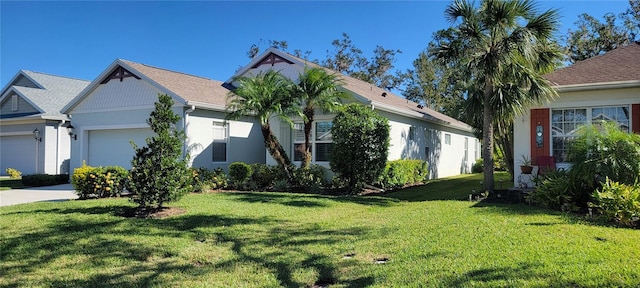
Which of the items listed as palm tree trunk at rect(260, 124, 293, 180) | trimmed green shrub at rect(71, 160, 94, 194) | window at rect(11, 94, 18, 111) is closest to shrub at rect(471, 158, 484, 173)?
palm tree trunk at rect(260, 124, 293, 180)

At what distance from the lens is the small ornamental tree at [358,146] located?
1274 centimetres

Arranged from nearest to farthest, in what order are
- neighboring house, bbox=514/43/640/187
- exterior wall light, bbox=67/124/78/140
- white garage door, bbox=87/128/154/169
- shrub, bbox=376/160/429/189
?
neighboring house, bbox=514/43/640/187 → shrub, bbox=376/160/429/189 → white garage door, bbox=87/128/154/169 → exterior wall light, bbox=67/124/78/140

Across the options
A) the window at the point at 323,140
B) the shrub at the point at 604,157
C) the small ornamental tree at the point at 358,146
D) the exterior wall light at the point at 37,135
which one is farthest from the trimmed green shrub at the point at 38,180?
the shrub at the point at 604,157

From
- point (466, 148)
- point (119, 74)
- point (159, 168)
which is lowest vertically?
point (159, 168)

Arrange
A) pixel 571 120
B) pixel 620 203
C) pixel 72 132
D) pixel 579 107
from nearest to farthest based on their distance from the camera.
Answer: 1. pixel 620 203
2. pixel 579 107
3. pixel 571 120
4. pixel 72 132

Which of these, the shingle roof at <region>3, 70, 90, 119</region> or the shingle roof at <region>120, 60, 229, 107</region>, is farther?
the shingle roof at <region>3, 70, 90, 119</region>

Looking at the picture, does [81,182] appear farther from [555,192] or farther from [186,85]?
[555,192]

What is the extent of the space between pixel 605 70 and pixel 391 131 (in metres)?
6.92

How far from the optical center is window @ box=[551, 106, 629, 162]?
1083 cm

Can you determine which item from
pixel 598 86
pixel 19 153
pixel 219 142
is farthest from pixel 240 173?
pixel 19 153

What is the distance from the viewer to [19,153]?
20.7 meters

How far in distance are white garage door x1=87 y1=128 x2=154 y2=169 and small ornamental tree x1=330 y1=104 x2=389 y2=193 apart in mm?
7341

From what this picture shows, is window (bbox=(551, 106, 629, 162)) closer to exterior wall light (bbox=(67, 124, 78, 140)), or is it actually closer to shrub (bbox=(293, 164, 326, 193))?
shrub (bbox=(293, 164, 326, 193))

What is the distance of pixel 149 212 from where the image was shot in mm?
8422
